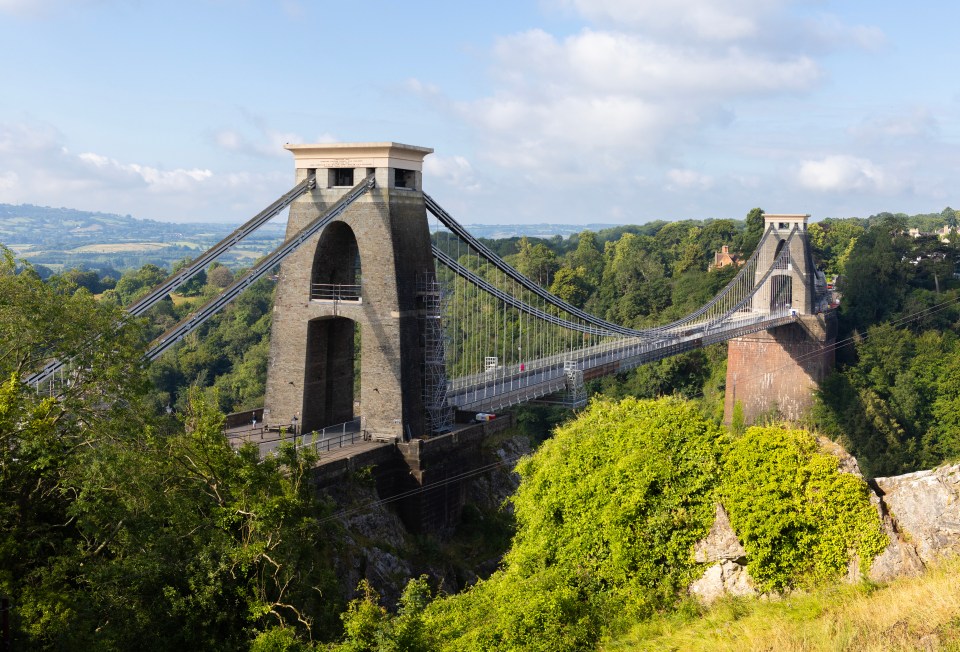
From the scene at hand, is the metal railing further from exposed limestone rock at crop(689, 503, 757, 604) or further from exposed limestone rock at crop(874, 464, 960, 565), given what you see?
exposed limestone rock at crop(874, 464, 960, 565)

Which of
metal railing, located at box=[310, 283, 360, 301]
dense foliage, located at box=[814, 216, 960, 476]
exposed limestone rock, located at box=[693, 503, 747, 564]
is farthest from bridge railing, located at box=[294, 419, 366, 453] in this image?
dense foliage, located at box=[814, 216, 960, 476]

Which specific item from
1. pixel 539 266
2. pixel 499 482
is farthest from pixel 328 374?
pixel 539 266

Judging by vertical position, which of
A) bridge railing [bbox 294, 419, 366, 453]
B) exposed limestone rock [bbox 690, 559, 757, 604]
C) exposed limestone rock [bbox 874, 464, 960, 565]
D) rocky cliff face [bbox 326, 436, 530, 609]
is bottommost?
rocky cliff face [bbox 326, 436, 530, 609]

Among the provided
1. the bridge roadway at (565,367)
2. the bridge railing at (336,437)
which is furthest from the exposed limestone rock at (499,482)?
the bridge railing at (336,437)

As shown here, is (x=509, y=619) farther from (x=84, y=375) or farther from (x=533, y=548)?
(x=84, y=375)

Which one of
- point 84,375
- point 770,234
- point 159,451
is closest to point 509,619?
point 159,451

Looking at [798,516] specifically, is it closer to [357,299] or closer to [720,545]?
[720,545]
